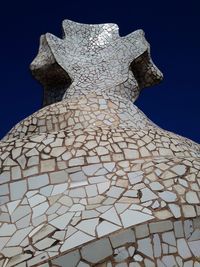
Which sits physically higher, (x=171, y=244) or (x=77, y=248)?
(x=77, y=248)

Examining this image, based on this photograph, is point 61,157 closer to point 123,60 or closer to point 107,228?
point 107,228

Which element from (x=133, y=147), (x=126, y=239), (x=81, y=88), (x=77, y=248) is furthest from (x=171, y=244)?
(x=81, y=88)

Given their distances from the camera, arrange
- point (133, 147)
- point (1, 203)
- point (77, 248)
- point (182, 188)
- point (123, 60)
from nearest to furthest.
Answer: point (77, 248) < point (182, 188) < point (1, 203) < point (133, 147) < point (123, 60)

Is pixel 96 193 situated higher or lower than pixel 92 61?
lower

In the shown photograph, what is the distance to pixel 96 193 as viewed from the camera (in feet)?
15.1

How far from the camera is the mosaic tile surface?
385 centimetres

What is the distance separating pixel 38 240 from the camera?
13.2 feet

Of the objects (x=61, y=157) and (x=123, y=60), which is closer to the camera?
(x=61, y=157)

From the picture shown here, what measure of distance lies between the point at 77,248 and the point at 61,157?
1496 mm

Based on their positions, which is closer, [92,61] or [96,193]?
[96,193]

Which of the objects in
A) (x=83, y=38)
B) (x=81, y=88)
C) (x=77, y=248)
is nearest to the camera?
(x=77, y=248)

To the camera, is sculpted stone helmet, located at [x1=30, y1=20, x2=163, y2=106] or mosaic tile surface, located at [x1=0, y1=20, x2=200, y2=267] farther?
sculpted stone helmet, located at [x1=30, y1=20, x2=163, y2=106]

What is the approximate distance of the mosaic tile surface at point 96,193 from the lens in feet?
12.6

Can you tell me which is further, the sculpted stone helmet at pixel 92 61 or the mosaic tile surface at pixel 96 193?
the sculpted stone helmet at pixel 92 61
